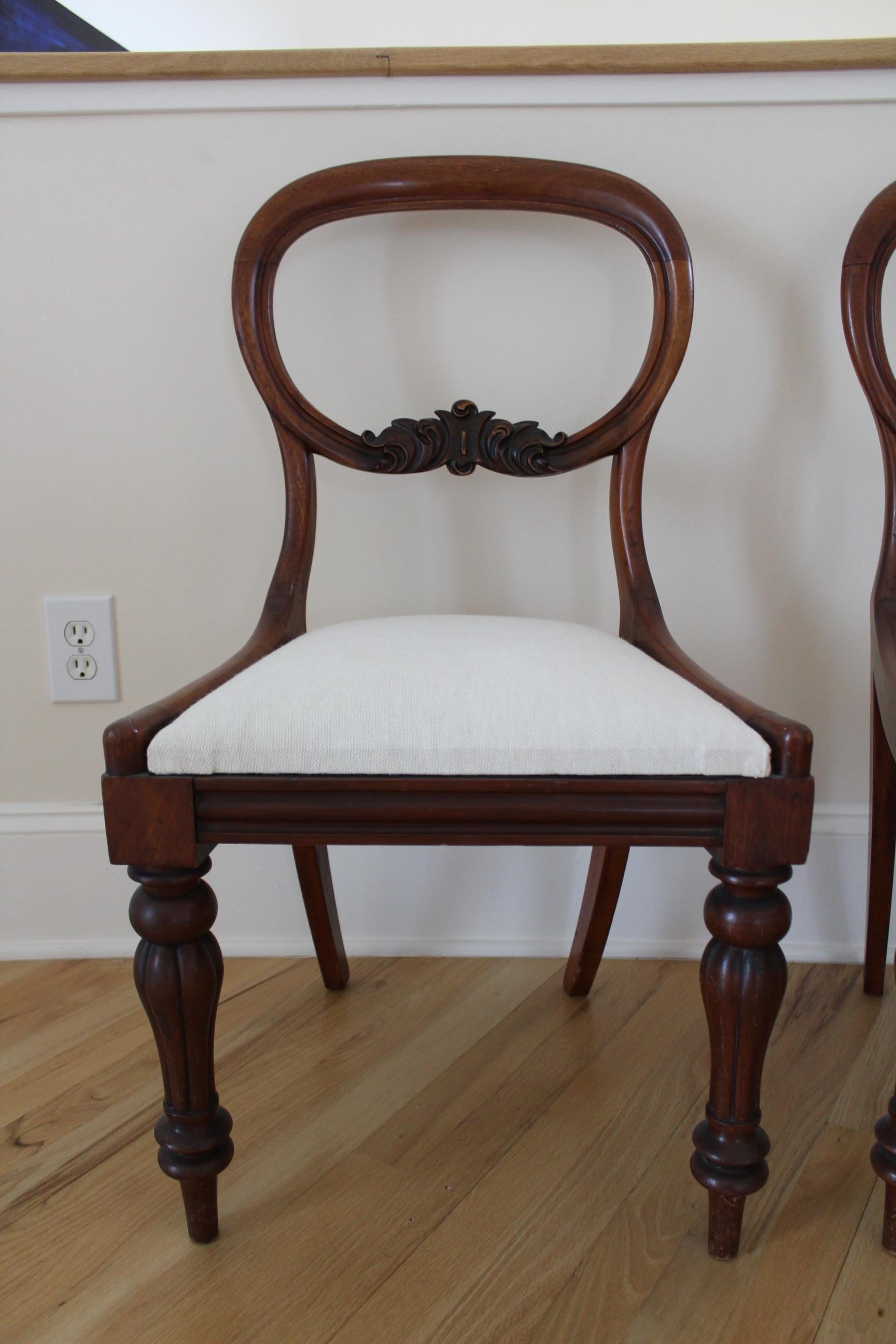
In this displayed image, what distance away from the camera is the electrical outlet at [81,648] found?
1.15m

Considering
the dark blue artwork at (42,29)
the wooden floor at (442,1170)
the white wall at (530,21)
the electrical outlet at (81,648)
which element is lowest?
the wooden floor at (442,1170)

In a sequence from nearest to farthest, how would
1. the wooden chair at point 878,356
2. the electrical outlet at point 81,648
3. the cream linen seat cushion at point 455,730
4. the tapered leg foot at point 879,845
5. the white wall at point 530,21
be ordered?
the cream linen seat cushion at point 455,730, the wooden chair at point 878,356, the tapered leg foot at point 879,845, the electrical outlet at point 81,648, the white wall at point 530,21

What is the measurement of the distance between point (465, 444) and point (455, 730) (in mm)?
437

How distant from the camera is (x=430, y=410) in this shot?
1.12 m

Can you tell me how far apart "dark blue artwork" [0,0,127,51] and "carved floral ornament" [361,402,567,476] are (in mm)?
741

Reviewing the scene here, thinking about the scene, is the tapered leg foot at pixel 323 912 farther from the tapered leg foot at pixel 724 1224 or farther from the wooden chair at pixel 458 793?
the tapered leg foot at pixel 724 1224

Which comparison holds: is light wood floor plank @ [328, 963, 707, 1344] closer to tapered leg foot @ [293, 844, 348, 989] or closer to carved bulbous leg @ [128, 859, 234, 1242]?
carved bulbous leg @ [128, 859, 234, 1242]

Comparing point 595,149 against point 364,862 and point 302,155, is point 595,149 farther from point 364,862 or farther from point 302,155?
point 364,862

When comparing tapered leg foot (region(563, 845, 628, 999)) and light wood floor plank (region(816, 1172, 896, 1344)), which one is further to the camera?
tapered leg foot (region(563, 845, 628, 999))

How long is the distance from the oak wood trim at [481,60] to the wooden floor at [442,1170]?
40.2 inches

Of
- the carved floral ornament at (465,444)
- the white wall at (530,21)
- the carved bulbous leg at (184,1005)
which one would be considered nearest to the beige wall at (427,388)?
the carved floral ornament at (465,444)

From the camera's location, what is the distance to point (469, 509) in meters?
1.13

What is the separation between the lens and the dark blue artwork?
1.16m

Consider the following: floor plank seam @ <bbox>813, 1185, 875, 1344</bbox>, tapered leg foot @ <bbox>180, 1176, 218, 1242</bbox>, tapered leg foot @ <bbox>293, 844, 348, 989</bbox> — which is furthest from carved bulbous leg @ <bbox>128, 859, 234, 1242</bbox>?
floor plank seam @ <bbox>813, 1185, 875, 1344</bbox>
